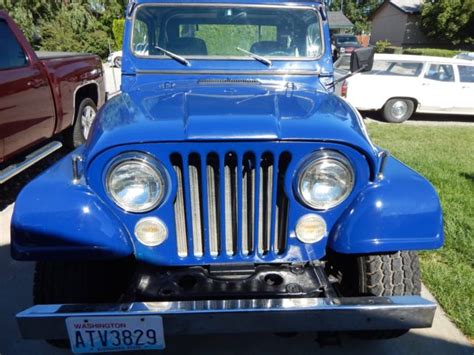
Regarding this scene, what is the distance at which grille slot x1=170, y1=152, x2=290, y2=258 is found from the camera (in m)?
1.82

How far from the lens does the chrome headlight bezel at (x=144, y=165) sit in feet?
5.79

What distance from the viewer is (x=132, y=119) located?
197 cm

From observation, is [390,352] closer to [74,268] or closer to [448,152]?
[74,268]

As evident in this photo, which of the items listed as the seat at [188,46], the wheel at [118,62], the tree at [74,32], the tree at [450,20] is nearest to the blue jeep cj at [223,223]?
the seat at [188,46]

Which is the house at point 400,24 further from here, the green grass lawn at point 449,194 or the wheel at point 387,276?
the wheel at point 387,276

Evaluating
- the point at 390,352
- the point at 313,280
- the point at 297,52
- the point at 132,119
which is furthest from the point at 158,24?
the point at 390,352

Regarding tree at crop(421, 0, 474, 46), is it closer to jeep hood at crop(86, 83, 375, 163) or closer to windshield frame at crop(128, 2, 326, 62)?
windshield frame at crop(128, 2, 326, 62)

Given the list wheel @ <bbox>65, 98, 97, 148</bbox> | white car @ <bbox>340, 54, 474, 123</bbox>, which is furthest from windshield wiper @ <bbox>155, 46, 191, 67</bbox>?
white car @ <bbox>340, 54, 474, 123</bbox>

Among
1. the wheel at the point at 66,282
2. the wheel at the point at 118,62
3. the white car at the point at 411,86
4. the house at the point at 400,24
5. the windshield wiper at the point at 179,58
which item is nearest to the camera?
the wheel at the point at 66,282

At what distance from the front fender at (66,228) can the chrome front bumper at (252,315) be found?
25 centimetres

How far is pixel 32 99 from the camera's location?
14.7 feet

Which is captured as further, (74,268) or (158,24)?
(158,24)

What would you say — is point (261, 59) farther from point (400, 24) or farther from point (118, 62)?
point (400, 24)

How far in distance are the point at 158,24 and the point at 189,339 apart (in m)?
2.22
